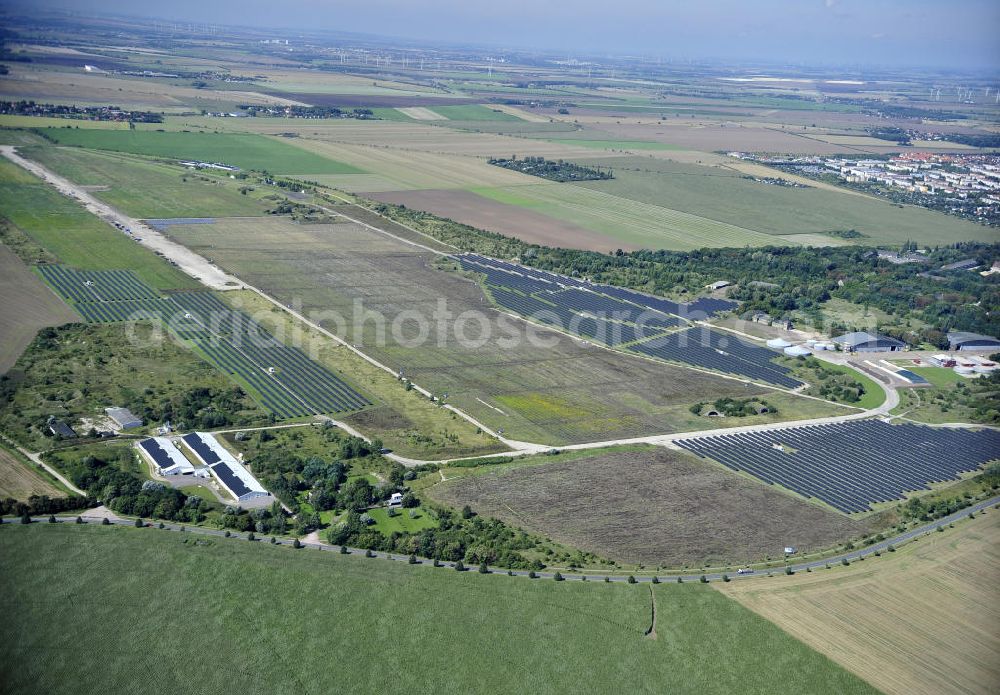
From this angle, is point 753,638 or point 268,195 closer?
point 753,638

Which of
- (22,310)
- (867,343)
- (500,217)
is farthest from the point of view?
(500,217)

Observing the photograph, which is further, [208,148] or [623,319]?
[208,148]

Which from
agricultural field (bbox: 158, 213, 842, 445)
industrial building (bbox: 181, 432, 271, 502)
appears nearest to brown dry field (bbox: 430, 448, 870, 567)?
agricultural field (bbox: 158, 213, 842, 445)

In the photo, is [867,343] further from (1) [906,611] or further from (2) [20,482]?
(2) [20,482]

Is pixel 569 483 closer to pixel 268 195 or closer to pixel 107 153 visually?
pixel 268 195

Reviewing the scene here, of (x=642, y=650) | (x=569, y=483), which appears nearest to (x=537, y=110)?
(x=569, y=483)

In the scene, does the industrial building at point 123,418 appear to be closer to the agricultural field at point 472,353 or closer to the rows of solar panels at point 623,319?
the agricultural field at point 472,353

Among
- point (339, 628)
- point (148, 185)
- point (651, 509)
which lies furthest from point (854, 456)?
point (148, 185)

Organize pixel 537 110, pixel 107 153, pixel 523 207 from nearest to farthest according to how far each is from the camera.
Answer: pixel 523 207 < pixel 107 153 < pixel 537 110
